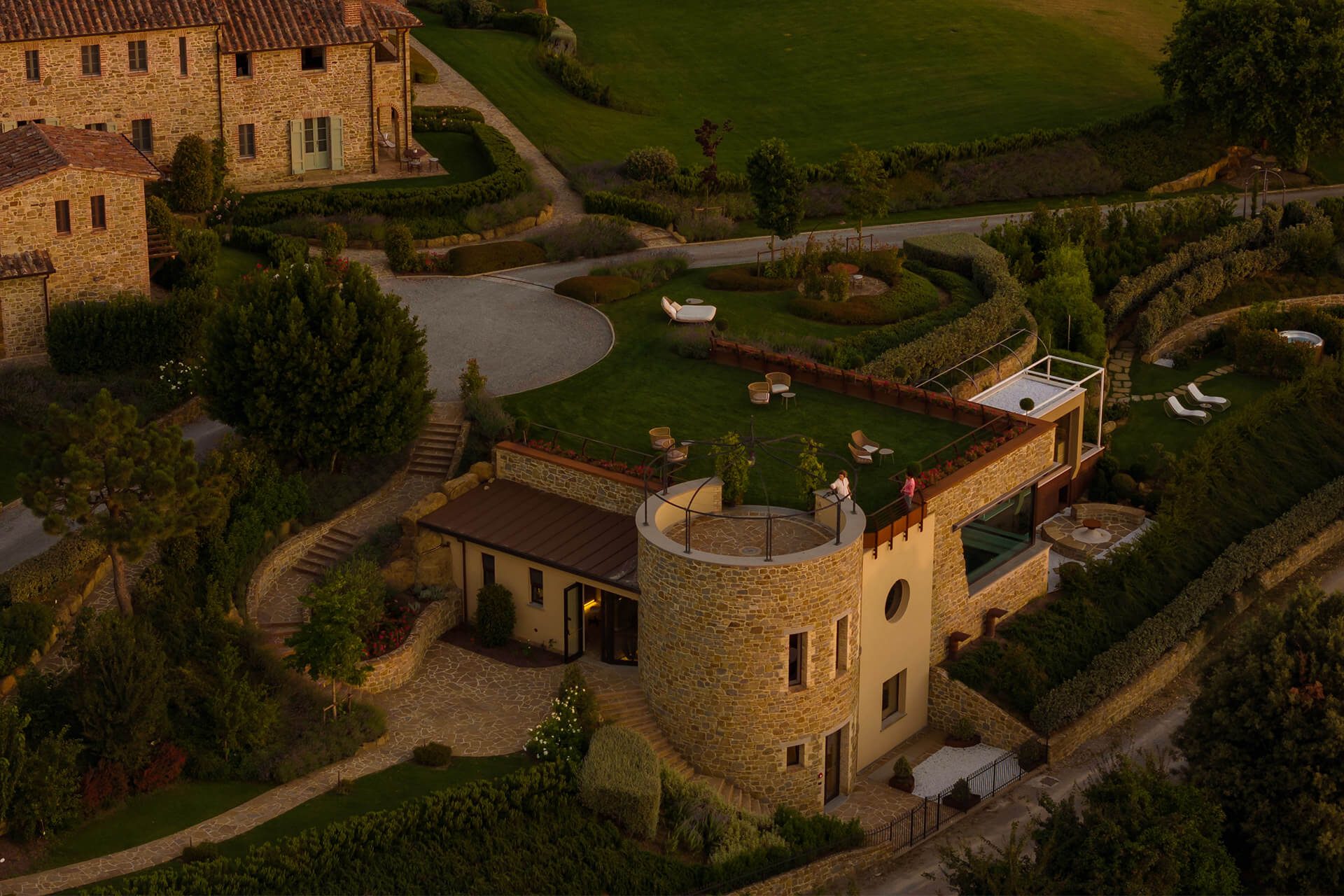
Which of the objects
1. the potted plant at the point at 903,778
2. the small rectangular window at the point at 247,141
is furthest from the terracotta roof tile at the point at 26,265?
the potted plant at the point at 903,778

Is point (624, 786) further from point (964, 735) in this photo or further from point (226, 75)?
point (226, 75)

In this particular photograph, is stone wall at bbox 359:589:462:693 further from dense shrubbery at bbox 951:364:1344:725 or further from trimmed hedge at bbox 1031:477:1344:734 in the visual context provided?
trimmed hedge at bbox 1031:477:1344:734

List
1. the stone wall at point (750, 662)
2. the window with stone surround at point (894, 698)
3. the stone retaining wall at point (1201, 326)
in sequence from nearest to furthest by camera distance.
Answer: the stone wall at point (750, 662), the window with stone surround at point (894, 698), the stone retaining wall at point (1201, 326)

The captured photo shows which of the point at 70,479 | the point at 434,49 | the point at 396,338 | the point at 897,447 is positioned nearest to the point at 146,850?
the point at 70,479

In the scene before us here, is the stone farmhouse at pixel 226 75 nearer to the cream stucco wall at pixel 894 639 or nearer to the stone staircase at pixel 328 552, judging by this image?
the stone staircase at pixel 328 552

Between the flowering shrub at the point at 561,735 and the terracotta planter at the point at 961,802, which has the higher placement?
the flowering shrub at the point at 561,735

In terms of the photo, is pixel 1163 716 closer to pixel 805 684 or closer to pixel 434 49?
pixel 805 684
